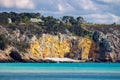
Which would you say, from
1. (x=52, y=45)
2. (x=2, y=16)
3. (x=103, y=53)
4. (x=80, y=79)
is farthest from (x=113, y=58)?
(x=80, y=79)

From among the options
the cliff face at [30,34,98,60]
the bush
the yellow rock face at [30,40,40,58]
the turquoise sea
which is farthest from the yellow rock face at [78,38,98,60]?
the turquoise sea

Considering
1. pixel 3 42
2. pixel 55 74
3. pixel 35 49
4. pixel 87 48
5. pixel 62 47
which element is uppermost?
pixel 55 74

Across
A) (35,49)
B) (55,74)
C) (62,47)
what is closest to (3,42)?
(35,49)

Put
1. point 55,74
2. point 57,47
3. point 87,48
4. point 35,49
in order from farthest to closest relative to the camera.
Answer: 1. point 87,48
2. point 57,47
3. point 35,49
4. point 55,74

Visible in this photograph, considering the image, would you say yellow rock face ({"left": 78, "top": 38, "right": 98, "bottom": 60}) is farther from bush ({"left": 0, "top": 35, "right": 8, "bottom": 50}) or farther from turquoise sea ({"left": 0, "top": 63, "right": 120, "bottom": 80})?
turquoise sea ({"left": 0, "top": 63, "right": 120, "bottom": 80})

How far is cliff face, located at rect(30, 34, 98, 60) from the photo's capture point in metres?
174

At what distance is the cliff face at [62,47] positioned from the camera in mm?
174125

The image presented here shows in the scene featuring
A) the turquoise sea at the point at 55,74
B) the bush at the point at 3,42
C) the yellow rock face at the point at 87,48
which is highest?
the turquoise sea at the point at 55,74

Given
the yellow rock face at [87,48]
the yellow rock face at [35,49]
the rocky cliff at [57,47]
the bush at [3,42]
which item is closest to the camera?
the bush at [3,42]

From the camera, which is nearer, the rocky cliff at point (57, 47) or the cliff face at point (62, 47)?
the rocky cliff at point (57, 47)

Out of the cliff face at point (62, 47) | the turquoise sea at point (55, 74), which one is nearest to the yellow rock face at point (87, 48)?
the cliff face at point (62, 47)

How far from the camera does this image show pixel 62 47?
181 m

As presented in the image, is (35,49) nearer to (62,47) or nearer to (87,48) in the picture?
(62,47)

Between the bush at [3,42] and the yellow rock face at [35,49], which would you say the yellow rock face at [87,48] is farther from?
the bush at [3,42]
